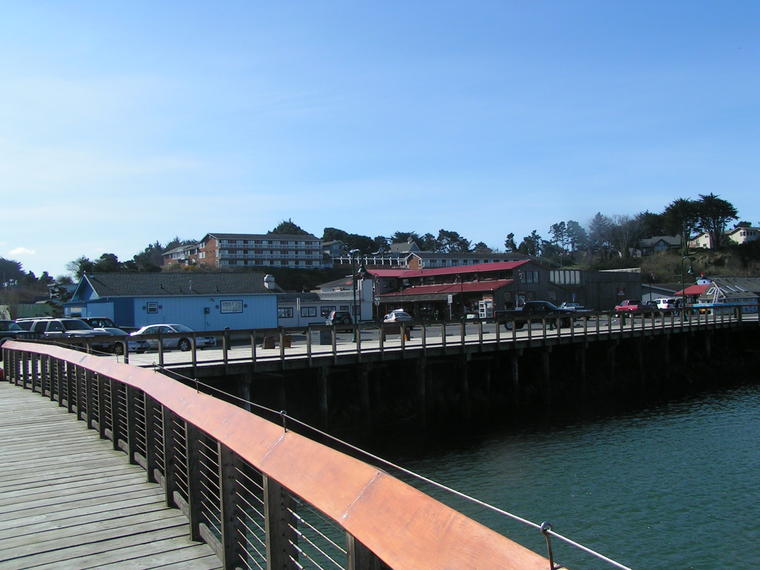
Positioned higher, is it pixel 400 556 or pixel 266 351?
pixel 400 556

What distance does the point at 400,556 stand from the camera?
8.48 ft

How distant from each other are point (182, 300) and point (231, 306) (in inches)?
132

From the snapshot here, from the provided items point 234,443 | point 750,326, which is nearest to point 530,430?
point 234,443

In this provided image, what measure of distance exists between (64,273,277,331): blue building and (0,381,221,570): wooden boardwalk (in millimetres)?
36008

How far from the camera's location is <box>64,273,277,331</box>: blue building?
148 ft

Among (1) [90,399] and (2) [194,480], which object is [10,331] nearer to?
(1) [90,399]

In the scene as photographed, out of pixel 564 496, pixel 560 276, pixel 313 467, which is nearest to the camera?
pixel 313 467

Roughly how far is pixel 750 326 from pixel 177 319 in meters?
36.9

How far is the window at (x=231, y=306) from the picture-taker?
4703 centimetres

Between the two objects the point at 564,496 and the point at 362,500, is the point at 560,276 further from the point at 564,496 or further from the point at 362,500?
the point at 362,500

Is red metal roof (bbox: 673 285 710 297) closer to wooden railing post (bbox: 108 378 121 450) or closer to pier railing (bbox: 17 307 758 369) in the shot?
pier railing (bbox: 17 307 758 369)

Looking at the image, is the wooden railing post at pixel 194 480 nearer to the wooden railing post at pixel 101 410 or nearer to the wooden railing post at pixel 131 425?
the wooden railing post at pixel 131 425

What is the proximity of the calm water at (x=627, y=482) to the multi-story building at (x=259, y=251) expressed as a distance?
10131cm

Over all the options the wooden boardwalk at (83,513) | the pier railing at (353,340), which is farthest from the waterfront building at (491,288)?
the wooden boardwalk at (83,513)
